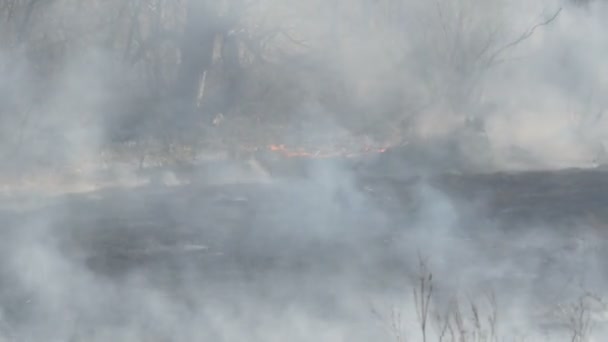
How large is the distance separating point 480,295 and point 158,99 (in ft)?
36.5

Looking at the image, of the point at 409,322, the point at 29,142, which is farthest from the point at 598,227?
the point at 29,142

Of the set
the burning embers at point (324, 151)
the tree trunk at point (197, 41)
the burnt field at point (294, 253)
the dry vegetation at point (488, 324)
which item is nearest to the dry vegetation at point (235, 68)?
the tree trunk at point (197, 41)

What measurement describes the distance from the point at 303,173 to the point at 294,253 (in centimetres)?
468

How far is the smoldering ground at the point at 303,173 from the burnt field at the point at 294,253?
41 millimetres

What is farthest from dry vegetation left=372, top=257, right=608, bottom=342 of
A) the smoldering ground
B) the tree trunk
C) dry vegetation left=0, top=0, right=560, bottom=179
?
the tree trunk

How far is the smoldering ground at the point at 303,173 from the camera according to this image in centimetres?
885

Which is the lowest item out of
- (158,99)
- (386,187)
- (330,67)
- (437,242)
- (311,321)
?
(311,321)

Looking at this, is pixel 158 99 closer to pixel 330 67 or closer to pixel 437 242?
pixel 330 67

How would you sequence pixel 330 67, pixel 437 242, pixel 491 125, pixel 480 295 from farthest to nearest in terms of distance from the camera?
pixel 330 67
pixel 491 125
pixel 437 242
pixel 480 295

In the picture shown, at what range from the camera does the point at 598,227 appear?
12.2 m

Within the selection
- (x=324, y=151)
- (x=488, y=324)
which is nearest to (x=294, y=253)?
(x=488, y=324)

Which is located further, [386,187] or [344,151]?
[344,151]

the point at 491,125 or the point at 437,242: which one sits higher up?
the point at 491,125

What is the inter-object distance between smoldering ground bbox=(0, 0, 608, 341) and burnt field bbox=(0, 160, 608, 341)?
1.6 inches
